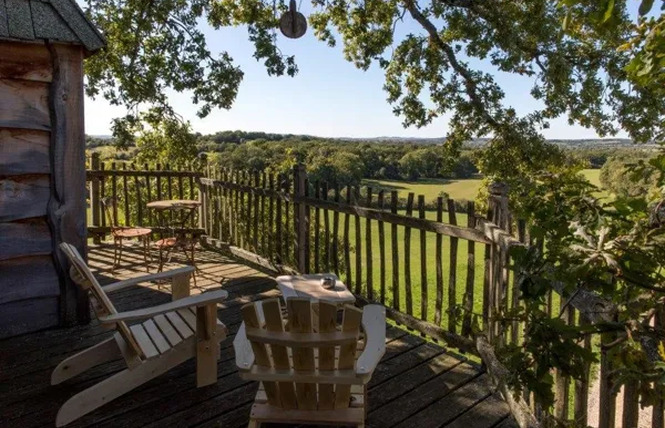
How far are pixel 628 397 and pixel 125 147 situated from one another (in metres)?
10.6

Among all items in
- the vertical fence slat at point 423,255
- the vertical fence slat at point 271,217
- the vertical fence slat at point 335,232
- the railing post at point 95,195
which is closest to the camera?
the vertical fence slat at point 423,255

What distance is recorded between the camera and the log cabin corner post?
3936mm

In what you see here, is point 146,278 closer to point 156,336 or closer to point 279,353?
point 156,336

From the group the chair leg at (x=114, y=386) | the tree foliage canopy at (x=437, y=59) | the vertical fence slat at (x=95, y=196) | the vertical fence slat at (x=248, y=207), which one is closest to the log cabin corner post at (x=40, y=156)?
the chair leg at (x=114, y=386)

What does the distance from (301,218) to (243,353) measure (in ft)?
11.6

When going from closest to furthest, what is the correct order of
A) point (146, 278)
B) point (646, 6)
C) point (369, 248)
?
point (646, 6), point (146, 278), point (369, 248)

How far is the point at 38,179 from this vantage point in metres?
4.19

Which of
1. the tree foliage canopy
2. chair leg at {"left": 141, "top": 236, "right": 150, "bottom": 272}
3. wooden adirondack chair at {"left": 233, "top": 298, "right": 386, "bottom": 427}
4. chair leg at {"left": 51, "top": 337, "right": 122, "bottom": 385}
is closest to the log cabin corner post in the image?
chair leg at {"left": 51, "top": 337, "right": 122, "bottom": 385}

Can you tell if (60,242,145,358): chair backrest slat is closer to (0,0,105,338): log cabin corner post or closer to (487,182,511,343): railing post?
(0,0,105,338): log cabin corner post

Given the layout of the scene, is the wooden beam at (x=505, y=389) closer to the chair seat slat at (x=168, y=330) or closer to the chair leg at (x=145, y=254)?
the chair seat slat at (x=168, y=330)

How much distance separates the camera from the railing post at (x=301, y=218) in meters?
5.98

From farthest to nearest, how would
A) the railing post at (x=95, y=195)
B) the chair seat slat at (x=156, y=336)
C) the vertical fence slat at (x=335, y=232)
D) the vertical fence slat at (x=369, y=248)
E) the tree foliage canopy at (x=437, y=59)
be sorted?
1. the tree foliage canopy at (x=437, y=59)
2. the railing post at (x=95, y=195)
3. the vertical fence slat at (x=335, y=232)
4. the vertical fence slat at (x=369, y=248)
5. the chair seat slat at (x=156, y=336)

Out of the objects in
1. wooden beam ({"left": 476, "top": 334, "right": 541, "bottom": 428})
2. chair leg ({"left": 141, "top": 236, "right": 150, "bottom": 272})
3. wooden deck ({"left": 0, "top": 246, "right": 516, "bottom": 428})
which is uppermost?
chair leg ({"left": 141, "top": 236, "right": 150, "bottom": 272})

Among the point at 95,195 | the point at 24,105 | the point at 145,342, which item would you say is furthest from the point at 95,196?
the point at 145,342
